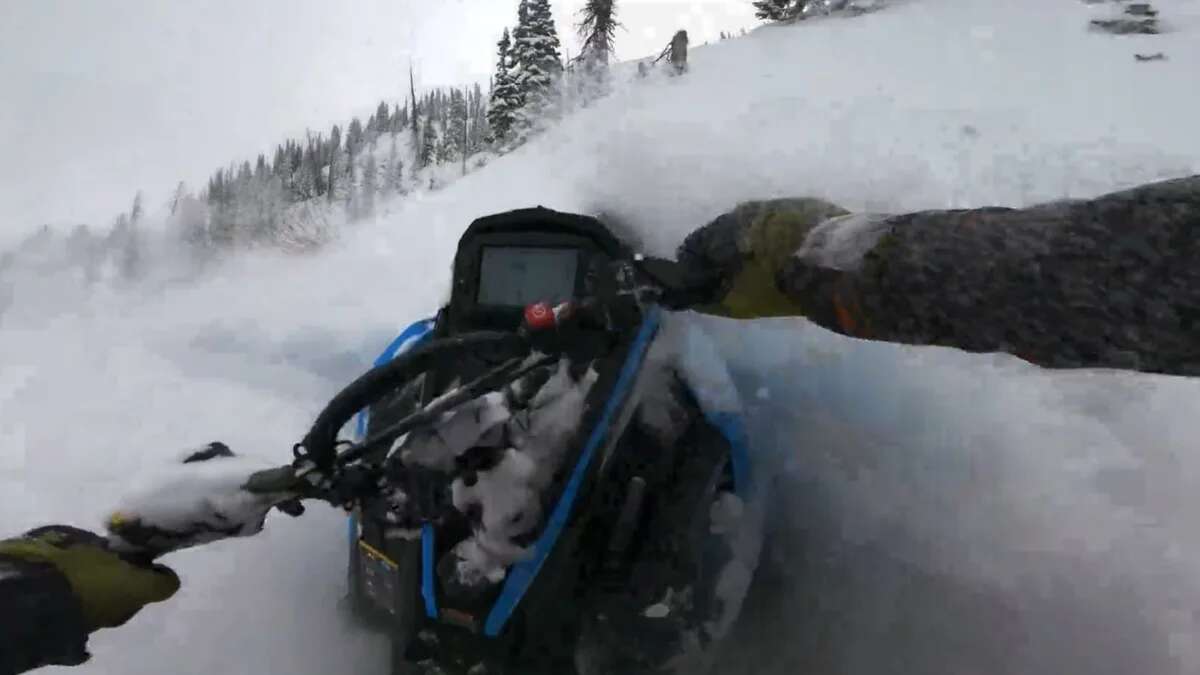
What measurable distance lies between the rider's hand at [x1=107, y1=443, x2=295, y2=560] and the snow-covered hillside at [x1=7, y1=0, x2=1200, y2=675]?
0.33m

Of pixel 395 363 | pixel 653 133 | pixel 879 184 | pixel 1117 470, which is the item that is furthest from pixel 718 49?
pixel 395 363

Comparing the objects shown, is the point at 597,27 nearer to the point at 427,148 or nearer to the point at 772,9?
the point at 772,9

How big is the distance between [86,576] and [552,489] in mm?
1151

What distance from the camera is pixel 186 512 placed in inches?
62.5

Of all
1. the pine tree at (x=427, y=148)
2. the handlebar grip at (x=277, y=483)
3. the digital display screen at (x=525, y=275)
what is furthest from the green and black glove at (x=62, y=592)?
the pine tree at (x=427, y=148)

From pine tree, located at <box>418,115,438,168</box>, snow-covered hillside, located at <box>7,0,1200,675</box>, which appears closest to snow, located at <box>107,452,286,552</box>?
snow-covered hillside, located at <box>7,0,1200,675</box>

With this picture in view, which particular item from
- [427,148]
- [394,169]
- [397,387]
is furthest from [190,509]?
[394,169]

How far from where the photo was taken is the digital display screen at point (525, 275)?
3.02m

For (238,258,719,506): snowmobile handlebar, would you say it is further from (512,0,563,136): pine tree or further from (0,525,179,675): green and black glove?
(512,0,563,136): pine tree

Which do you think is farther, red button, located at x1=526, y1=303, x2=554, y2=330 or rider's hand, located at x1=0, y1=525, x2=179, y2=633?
red button, located at x1=526, y1=303, x2=554, y2=330

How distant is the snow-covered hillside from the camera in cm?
271

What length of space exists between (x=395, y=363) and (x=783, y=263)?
1.45m

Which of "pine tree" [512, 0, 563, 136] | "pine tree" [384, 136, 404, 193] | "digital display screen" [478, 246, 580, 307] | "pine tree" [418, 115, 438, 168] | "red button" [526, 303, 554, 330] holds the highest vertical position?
"pine tree" [512, 0, 563, 136]

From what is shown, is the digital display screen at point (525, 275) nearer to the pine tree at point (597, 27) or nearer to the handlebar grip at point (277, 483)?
the handlebar grip at point (277, 483)
